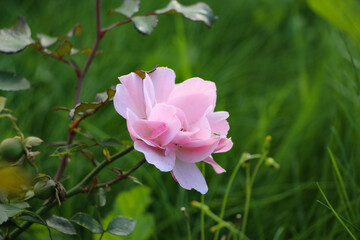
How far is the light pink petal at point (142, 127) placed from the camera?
556mm

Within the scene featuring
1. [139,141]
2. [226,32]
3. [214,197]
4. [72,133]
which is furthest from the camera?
[226,32]

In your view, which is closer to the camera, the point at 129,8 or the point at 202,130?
the point at 202,130

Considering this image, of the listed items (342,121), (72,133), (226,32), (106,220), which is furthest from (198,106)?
(226,32)

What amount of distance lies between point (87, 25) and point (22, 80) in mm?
883

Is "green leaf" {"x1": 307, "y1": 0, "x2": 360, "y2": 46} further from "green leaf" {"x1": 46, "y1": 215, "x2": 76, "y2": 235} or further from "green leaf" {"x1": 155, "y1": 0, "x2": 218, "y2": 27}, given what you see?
"green leaf" {"x1": 46, "y1": 215, "x2": 76, "y2": 235}

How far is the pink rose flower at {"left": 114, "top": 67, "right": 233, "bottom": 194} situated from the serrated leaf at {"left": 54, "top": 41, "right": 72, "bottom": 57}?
0.65ft

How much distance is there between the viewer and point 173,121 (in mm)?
551

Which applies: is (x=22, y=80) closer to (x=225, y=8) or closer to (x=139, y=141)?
(x=139, y=141)

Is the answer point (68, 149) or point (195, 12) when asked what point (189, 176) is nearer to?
point (68, 149)

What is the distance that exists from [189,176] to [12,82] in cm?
32

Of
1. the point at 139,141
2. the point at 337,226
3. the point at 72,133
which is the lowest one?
the point at 337,226

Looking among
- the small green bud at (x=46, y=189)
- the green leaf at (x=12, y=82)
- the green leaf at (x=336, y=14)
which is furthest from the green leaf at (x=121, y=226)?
the green leaf at (x=336, y=14)

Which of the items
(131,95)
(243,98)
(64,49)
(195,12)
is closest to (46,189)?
(131,95)

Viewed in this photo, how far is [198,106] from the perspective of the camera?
1.98 feet
